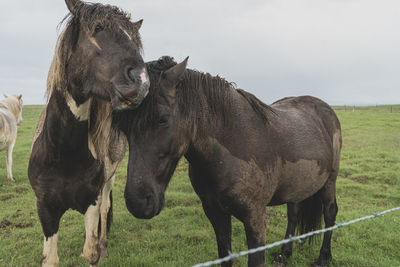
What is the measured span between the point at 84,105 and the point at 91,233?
4.82ft

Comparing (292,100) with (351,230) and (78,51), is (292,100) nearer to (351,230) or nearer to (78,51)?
(351,230)

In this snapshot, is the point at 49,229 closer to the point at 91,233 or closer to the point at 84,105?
the point at 91,233

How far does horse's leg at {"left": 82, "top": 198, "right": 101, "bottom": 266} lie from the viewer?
2.90 m

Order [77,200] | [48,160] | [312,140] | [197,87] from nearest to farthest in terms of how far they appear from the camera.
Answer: [197,87]
[48,160]
[77,200]
[312,140]

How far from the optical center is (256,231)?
A: 236 cm

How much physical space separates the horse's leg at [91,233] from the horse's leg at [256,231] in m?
1.65

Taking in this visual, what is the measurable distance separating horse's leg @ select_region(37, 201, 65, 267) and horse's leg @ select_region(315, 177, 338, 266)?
337 cm

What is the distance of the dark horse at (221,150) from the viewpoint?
1.90m

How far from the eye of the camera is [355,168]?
876cm

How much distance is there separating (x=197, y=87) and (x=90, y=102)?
0.95 meters

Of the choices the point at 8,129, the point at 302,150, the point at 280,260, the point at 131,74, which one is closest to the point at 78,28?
the point at 131,74

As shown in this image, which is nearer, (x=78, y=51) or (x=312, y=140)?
(x=78, y=51)

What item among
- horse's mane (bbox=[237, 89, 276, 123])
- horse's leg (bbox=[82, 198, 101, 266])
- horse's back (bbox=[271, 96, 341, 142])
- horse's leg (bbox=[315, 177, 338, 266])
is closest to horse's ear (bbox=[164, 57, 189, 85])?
horse's mane (bbox=[237, 89, 276, 123])

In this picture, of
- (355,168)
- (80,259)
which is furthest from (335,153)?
(355,168)
